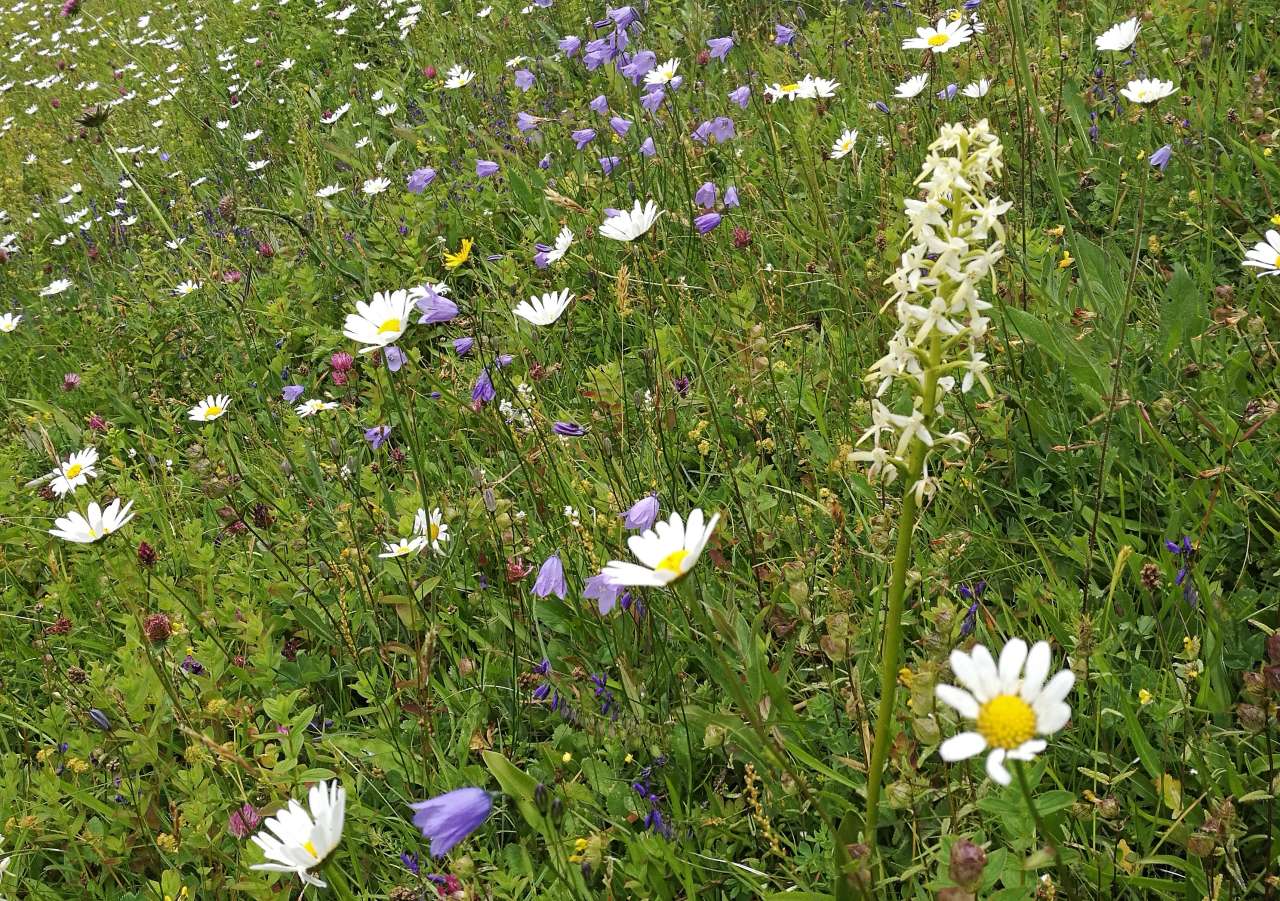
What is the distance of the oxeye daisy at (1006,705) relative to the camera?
82 cm

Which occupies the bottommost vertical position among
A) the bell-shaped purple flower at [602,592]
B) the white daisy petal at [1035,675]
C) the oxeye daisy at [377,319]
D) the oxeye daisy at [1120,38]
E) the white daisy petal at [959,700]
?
the bell-shaped purple flower at [602,592]

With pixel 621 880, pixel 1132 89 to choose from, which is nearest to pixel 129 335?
pixel 621 880

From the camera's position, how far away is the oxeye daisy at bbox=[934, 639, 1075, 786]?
82 centimetres

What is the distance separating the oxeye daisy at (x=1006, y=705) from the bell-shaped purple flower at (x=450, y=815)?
0.67 meters

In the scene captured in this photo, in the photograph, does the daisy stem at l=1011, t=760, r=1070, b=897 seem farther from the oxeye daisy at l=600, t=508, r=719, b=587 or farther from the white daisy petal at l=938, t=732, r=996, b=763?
the oxeye daisy at l=600, t=508, r=719, b=587

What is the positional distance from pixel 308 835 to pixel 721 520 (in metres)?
1.16

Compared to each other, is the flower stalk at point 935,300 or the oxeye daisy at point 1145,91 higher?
the flower stalk at point 935,300

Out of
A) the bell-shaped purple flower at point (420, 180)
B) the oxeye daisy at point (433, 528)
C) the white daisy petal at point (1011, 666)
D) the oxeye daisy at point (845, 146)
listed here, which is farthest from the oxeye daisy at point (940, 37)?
the white daisy petal at point (1011, 666)

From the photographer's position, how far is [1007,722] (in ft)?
2.80

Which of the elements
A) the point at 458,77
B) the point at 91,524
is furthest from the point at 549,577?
the point at 458,77

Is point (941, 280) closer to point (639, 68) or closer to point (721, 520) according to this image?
point (721, 520)

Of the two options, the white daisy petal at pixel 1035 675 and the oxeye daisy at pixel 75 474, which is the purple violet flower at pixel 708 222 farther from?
the white daisy petal at pixel 1035 675

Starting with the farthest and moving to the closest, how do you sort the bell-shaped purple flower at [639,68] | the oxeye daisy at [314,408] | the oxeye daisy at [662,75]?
the oxeye daisy at [662,75], the bell-shaped purple flower at [639,68], the oxeye daisy at [314,408]

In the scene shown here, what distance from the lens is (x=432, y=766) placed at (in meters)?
1.88
